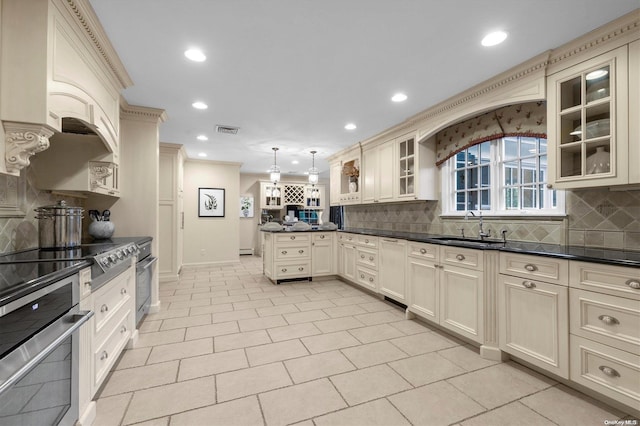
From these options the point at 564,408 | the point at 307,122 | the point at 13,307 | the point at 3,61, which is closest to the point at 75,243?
the point at 3,61

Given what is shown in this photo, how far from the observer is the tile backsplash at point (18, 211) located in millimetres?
1967

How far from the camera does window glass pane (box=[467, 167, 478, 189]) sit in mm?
3451

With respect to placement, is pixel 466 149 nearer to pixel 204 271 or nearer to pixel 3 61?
pixel 3 61

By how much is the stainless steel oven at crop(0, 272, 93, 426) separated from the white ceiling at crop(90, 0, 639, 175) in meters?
1.80

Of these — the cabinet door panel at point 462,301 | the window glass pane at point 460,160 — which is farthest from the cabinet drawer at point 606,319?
the window glass pane at point 460,160

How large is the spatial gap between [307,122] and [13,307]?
11.9 ft

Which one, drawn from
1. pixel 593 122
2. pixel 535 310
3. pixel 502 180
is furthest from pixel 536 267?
pixel 502 180

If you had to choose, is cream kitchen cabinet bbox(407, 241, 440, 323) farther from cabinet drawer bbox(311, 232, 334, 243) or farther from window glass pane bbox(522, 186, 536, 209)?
cabinet drawer bbox(311, 232, 334, 243)

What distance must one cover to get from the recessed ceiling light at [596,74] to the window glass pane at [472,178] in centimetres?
138

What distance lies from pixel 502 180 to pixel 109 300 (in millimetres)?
3779

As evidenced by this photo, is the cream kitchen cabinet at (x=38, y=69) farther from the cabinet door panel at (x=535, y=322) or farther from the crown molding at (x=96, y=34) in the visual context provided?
the cabinet door panel at (x=535, y=322)

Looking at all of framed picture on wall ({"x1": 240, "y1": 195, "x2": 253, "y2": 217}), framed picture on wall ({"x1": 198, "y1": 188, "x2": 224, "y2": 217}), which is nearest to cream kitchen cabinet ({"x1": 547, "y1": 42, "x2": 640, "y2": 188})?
framed picture on wall ({"x1": 198, "y1": 188, "x2": 224, "y2": 217})

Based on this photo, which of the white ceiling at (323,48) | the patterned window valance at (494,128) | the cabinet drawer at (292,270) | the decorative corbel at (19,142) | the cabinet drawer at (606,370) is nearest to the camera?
the decorative corbel at (19,142)

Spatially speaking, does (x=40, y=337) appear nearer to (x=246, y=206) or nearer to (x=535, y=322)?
(x=535, y=322)
